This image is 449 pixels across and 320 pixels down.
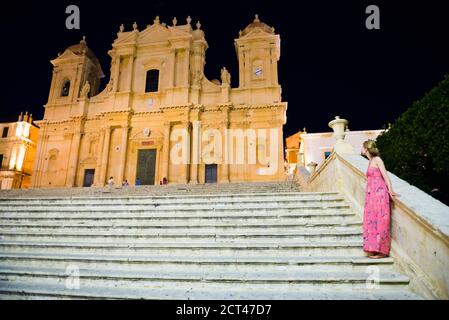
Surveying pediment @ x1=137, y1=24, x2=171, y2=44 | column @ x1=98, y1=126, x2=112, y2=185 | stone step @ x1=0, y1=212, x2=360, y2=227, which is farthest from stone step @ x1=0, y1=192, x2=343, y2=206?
pediment @ x1=137, y1=24, x2=171, y2=44

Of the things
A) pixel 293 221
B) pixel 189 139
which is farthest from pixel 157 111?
pixel 293 221

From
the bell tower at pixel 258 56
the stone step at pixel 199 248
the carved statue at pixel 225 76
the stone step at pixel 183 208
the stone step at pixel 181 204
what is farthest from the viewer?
the bell tower at pixel 258 56

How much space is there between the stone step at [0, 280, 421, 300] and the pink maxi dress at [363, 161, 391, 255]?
2.27ft

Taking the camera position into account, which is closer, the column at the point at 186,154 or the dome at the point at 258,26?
the column at the point at 186,154

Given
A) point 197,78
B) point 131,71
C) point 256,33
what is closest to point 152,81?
point 131,71

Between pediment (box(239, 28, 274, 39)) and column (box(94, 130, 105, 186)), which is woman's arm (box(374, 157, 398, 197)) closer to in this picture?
column (box(94, 130, 105, 186))

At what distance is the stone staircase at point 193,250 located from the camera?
11.5ft

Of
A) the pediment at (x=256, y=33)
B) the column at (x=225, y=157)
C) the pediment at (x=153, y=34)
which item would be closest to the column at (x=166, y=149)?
the column at (x=225, y=157)

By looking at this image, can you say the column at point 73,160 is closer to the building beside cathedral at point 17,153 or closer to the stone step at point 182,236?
the building beside cathedral at point 17,153

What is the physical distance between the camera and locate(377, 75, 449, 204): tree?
655cm

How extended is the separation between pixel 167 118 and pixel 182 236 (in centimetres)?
1640

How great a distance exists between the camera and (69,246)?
4.94 metres

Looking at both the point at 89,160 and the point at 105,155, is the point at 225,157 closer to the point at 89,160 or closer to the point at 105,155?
the point at 105,155

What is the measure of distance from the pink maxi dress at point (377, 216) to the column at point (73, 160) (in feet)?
68.3
